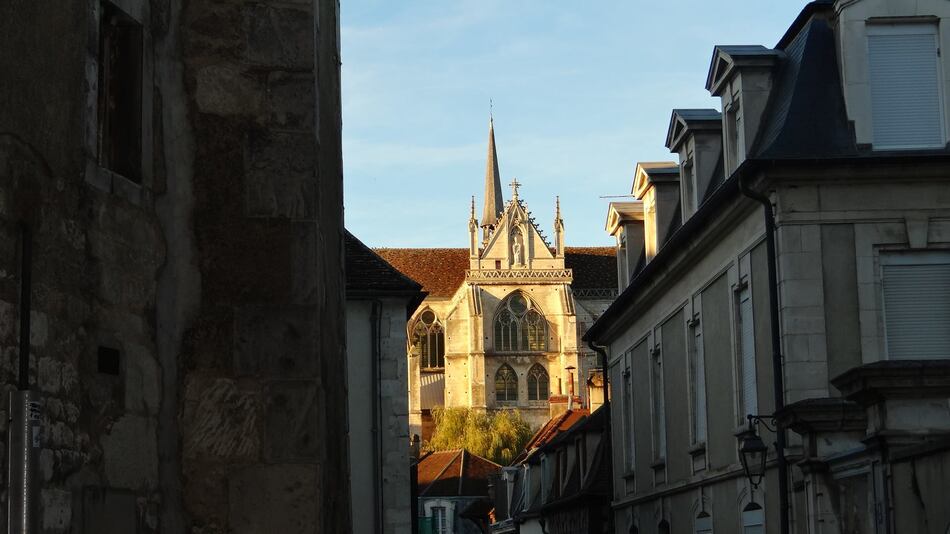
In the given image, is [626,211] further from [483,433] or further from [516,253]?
[516,253]

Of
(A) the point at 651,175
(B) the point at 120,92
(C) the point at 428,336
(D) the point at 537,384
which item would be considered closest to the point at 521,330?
(D) the point at 537,384

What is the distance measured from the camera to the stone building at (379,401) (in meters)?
23.4

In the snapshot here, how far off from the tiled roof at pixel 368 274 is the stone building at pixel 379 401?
15mm

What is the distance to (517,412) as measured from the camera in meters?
112

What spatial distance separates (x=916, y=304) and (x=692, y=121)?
588 centimetres

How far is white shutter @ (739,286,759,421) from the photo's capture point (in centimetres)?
1933

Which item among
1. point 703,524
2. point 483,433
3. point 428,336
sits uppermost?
point 428,336

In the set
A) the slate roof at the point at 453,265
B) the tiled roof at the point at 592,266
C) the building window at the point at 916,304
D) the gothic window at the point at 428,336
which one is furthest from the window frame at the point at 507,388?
the building window at the point at 916,304

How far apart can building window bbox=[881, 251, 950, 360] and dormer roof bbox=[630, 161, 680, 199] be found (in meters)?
8.34

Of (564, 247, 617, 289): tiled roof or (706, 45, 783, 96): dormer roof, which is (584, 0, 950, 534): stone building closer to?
(706, 45, 783, 96): dormer roof

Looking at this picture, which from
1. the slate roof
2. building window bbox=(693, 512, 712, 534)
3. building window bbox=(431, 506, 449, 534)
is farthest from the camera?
the slate roof

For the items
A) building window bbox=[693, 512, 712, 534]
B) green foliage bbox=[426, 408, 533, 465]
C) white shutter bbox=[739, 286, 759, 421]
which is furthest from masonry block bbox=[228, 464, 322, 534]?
green foliage bbox=[426, 408, 533, 465]

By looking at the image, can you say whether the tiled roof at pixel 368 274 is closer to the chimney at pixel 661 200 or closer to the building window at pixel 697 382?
the building window at pixel 697 382

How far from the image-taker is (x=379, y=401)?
Result: 23.8 metres
